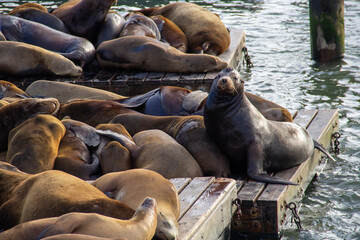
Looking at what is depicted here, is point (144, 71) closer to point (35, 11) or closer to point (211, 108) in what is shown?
point (35, 11)

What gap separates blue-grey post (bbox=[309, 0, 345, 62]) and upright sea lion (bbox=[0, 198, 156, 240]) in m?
7.42

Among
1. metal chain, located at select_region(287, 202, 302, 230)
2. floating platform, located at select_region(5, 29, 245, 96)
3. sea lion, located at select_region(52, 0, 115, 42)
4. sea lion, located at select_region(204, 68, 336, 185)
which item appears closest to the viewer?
metal chain, located at select_region(287, 202, 302, 230)

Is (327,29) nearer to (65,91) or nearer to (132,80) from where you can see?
(132,80)

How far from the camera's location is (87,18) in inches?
336

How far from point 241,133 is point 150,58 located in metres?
2.70

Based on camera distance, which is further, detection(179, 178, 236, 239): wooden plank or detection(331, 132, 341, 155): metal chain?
detection(331, 132, 341, 155): metal chain

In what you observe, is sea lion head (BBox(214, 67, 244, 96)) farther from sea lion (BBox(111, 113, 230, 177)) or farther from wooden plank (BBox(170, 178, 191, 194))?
wooden plank (BBox(170, 178, 191, 194))

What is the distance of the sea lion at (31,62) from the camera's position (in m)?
7.47

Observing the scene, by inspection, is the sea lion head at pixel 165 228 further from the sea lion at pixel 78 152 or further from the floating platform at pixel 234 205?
the sea lion at pixel 78 152

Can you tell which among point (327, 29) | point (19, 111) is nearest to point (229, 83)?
point (19, 111)

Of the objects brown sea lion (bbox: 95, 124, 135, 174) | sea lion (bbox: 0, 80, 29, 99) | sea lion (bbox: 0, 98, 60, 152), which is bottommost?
sea lion (bbox: 0, 80, 29, 99)

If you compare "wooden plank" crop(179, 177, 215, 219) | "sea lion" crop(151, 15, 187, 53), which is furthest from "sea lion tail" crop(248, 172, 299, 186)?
"sea lion" crop(151, 15, 187, 53)

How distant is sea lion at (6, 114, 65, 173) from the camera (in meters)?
4.57

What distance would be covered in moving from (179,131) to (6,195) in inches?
71.2
